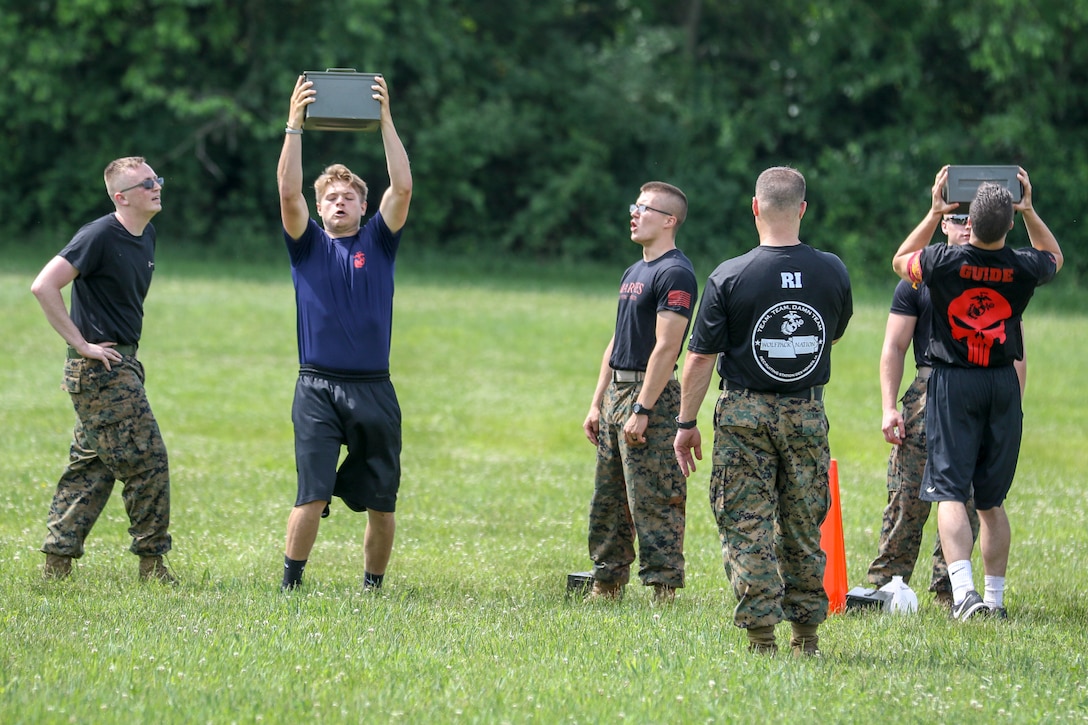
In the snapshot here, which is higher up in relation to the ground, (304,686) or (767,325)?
(767,325)

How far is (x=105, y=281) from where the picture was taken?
23.4 feet

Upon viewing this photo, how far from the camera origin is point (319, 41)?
111ft

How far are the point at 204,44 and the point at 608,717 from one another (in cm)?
3348

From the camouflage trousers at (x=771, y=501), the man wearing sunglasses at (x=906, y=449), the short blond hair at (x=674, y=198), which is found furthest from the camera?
the man wearing sunglasses at (x=906, y=449)

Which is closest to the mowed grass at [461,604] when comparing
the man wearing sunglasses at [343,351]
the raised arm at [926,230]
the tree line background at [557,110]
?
the man wearing sunglasses at [343,351]

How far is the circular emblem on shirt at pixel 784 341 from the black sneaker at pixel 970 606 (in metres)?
1.86

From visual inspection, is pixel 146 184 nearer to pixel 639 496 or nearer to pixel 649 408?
pixel 649 408

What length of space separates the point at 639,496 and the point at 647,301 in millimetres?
1053

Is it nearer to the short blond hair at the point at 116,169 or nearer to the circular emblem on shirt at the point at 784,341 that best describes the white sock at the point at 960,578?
the circular emblem on shirt at the point at 784,341

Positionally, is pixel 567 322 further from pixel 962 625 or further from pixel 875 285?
pixel 962 625

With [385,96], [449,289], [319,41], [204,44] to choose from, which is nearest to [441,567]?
[385,96]

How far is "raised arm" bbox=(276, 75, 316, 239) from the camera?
645 centimetres

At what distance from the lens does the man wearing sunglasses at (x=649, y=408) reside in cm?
687

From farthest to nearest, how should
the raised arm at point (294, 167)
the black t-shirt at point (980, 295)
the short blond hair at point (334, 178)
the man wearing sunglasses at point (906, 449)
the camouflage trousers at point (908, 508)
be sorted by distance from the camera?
the camouflage trousers at point (908, 508)
the man wearing sunglasses at point (906, 449)
the short blond hair at point (334, 178)
the black t-shirt at point (980, 295)
the raised arm at point (294, 167)
